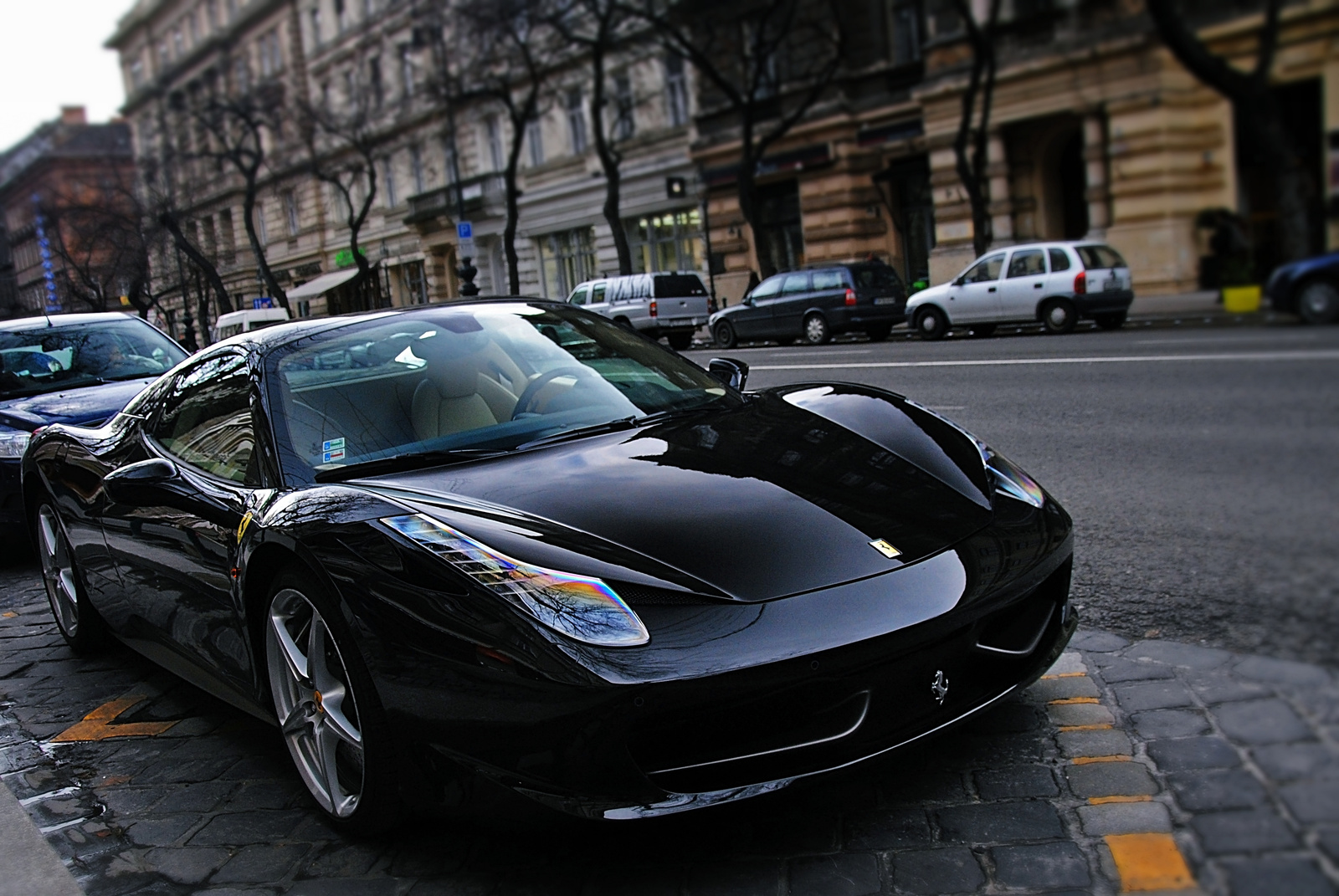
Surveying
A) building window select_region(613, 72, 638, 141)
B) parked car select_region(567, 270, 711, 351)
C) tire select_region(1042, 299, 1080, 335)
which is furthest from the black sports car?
building window select_region(613, 72, 638, 141)

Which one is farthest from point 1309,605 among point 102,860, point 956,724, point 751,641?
point 102,860

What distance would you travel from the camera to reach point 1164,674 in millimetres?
2793

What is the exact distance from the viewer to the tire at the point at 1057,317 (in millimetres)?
7739

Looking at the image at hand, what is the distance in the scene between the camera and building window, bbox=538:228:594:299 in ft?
126

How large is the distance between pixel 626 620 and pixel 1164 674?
144 centimetres

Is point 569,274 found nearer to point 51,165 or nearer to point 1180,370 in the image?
point 1180,370

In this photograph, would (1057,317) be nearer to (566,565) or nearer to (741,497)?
(741,497)

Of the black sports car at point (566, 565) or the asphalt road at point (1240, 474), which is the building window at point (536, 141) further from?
the asphalt road at point (1240, 474)

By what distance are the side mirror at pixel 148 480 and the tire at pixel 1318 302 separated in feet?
11.2

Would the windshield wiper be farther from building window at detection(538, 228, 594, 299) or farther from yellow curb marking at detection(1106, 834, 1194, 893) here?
building window at detection(538, 228, 594, 299)

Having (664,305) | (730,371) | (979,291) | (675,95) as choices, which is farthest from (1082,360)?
(675,95)

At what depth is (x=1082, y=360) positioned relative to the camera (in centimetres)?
642

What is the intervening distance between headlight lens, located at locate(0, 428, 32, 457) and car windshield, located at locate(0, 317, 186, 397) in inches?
35.8

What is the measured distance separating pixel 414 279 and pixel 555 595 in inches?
1711
